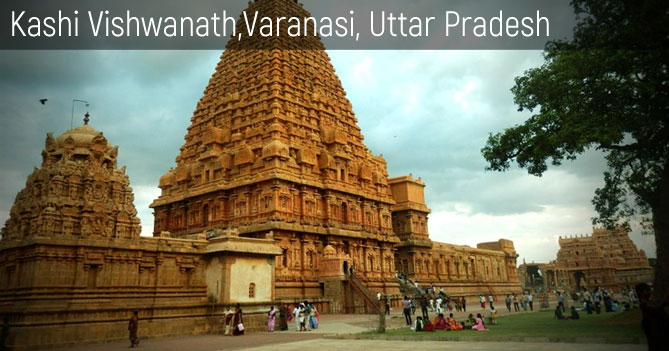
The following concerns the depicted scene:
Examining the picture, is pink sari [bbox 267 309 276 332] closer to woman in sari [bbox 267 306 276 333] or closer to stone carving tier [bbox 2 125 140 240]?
woman in sari [bbox 267 306 276 333]

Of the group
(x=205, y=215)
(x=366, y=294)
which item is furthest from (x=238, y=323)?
(x=205, y=215)

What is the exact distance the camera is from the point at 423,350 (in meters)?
13.6

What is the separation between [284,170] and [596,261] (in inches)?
2961

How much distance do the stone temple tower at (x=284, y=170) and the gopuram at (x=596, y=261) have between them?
55.4m

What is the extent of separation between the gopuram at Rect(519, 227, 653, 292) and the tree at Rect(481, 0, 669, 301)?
244ft

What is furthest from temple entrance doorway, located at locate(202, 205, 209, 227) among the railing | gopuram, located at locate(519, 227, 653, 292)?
gopuram, located at locate(519, 227, 653, 292)

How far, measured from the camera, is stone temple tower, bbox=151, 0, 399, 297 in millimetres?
38625

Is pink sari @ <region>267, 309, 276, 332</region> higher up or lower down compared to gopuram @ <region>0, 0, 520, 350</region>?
lower down

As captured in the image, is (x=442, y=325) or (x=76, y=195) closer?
(x=442, y=325)

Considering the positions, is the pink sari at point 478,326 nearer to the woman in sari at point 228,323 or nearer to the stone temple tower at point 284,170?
the woman in sari at point 228,323

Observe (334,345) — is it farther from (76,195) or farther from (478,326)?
(76,195)

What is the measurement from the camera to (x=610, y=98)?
1805cm

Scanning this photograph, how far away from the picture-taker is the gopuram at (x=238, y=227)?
2117 centimetres

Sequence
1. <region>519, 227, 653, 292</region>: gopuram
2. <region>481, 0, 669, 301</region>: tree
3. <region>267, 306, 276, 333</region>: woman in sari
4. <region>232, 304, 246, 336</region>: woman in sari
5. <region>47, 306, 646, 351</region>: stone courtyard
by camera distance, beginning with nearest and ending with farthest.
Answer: <region>47, 306, 646, 351</region>: stone courtyard → <region>481, 0, 669, 301</region>: tree → <region>232, 304, 246, 336</region>: woman in sari → <region>267, 306, 276, 333</region>: woman in sari → <region>519, 227, 653, 292</region>: gopuram
